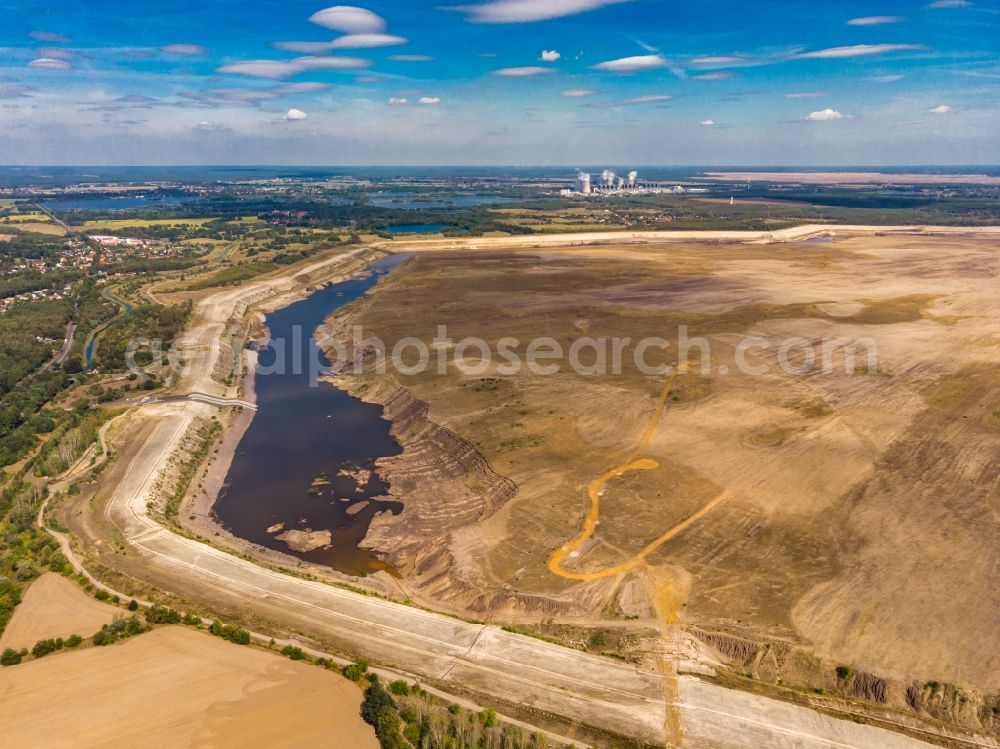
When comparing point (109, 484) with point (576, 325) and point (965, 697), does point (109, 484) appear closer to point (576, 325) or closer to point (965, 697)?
point (965, 697)

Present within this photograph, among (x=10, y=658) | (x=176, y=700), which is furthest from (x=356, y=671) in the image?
(x=10, y=658)

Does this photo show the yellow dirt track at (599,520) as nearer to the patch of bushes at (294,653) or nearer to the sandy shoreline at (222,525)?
the sandy shoreline at (222,525)

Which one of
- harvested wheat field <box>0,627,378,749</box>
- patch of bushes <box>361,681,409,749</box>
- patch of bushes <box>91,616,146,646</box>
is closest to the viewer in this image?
patch of bushes <box>361,681,409,749</box>

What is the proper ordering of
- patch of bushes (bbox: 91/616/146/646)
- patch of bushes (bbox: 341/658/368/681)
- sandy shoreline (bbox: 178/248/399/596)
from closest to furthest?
patch of bushes (bbox: 341/658/368/681) → patch of bushes (bbox: 91/616/146/646) → sandy shoreline (bbox: 178/248/399/596)

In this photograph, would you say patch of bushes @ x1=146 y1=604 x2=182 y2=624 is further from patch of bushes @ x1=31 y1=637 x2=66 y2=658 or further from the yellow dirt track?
the yellow dirt track

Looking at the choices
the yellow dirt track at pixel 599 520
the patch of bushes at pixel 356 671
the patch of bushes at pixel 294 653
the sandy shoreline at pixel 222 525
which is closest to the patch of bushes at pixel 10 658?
the patch of bushes at pixel 294 653

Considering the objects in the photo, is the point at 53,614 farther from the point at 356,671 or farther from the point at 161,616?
the point at 356,671

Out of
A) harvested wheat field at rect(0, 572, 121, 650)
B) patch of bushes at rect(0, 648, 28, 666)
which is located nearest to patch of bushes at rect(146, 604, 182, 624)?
harvested wheat field at rect(0, 572, 121, 650)
